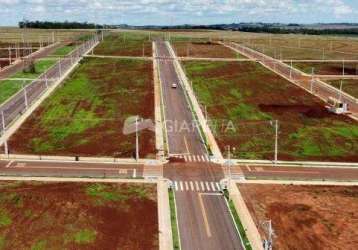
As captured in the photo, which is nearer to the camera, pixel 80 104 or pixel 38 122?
pixel 38 122

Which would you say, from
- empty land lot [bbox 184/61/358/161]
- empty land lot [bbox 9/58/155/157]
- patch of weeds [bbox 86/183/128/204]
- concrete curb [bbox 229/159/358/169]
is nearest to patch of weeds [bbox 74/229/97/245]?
patch of weeds [bbox 86/183/128/204]

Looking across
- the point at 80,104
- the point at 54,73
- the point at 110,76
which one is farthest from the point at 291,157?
the point at 54,73

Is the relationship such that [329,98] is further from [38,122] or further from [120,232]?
[120,232]

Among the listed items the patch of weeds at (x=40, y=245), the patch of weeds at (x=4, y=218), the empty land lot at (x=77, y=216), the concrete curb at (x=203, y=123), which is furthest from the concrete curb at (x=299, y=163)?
the patch of weeds at (x=40, y=245)

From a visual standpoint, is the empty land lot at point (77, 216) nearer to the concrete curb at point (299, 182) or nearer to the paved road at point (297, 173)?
the concrete curb at point (299, 182)

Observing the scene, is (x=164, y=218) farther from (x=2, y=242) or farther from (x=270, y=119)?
(x=270, y=119)

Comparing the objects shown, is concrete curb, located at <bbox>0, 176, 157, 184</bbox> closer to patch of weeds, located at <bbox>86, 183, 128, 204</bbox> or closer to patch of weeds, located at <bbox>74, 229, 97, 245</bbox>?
patch of weeds, located at <bbox>86, 183, 128, 204</bbox>
